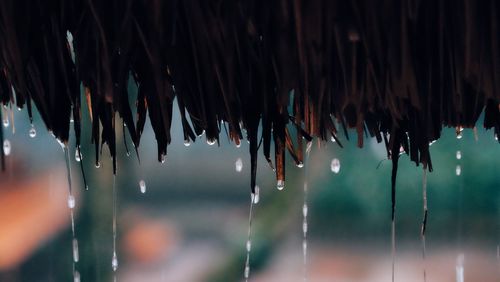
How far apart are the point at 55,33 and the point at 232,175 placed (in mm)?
2493

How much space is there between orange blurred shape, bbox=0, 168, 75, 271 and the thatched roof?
258 centimetres

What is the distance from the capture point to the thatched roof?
0.74 m

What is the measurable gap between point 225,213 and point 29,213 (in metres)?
1.12

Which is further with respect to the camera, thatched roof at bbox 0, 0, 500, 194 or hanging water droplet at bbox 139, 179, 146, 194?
A: hanging water droplet at bbox 139, 179, 146, 194

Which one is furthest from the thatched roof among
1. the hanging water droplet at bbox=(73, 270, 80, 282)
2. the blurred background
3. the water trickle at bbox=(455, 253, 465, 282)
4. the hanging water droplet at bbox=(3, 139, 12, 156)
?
the hanging water droplet at bbox=(73, 270, 80, 282)

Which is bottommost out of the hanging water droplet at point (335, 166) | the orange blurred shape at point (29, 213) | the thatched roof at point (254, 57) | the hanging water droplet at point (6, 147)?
the thatched roof at point (254, 57)

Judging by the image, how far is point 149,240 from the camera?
3.29 m

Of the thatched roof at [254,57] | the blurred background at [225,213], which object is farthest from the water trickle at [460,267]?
the thatched roof at [254,57]

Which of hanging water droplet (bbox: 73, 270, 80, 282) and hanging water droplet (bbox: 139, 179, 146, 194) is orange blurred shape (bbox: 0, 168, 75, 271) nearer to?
hanging water droplet (bbox: 73, 270, 80, 282)

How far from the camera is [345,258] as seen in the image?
3275 mm

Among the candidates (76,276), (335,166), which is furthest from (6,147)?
(335,166)

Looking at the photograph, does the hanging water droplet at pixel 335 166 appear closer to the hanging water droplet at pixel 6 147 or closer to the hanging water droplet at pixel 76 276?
the hanging water droplet at pixel 76 276

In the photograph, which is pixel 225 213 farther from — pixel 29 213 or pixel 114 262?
pixel 29 213

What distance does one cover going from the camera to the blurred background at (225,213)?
10.6ft
